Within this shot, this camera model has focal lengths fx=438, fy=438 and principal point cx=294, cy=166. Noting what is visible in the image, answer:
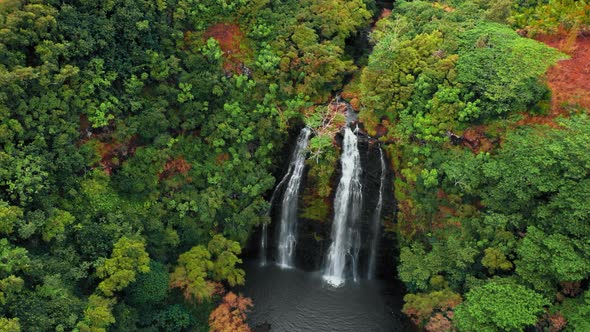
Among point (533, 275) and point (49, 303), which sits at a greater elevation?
point (533, 275)

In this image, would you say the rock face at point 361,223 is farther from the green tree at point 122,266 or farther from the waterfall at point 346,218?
the green tree at point 122,266

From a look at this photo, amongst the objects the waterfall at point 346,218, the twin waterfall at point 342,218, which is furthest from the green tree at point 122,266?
the waterfall at point 346,218

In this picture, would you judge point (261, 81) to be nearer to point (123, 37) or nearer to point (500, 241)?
point (123, 37)

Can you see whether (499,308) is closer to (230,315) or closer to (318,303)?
Result: (318,303)

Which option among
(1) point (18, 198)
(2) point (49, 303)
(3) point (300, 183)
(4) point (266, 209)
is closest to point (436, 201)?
(3) point (300, 183)

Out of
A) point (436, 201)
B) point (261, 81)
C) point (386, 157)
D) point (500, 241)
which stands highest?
point (261, 81)

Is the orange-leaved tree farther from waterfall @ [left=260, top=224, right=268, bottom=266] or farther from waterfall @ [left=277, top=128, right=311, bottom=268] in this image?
waterfall @ [left=277, top=128, right=311, bottom=268]
